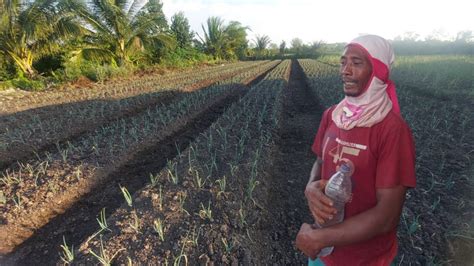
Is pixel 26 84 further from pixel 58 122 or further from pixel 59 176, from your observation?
pixel 59 176

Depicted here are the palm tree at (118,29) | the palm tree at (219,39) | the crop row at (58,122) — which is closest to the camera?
the crop row at (58,122)

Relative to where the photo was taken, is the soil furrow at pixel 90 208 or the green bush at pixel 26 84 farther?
the green bush at pixel 26 84

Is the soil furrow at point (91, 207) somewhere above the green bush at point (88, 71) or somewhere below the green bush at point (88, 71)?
below

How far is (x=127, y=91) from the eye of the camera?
9328 millimetres

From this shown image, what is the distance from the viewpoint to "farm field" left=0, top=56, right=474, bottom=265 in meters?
2.44

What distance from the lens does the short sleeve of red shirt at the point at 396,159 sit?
105cm

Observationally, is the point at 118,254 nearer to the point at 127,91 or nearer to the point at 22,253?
the point at 22,253

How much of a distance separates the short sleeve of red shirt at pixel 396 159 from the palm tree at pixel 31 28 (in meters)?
12.9

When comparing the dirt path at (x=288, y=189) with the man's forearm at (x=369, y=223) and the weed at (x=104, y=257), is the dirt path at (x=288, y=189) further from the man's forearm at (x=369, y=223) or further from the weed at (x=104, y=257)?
the man's forearm at (x=369, y=223)

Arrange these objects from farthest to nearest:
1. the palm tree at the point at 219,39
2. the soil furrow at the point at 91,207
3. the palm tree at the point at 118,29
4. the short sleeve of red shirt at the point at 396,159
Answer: the palm tree at the point at 219,39
the palm tree at the point at 118,29
the soil furrow at the point at 91,207
the short sleeve of red shirt at the point at 396,159

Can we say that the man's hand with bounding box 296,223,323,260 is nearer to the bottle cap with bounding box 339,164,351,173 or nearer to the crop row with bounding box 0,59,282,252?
the bottle cap with bounding box 339,164,351,173

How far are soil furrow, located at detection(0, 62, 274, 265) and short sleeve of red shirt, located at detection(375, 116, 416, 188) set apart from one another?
2987 mm

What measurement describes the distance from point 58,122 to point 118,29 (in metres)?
9.10

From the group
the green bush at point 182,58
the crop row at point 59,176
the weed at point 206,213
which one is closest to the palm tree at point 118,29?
the green bush at point 182,58
